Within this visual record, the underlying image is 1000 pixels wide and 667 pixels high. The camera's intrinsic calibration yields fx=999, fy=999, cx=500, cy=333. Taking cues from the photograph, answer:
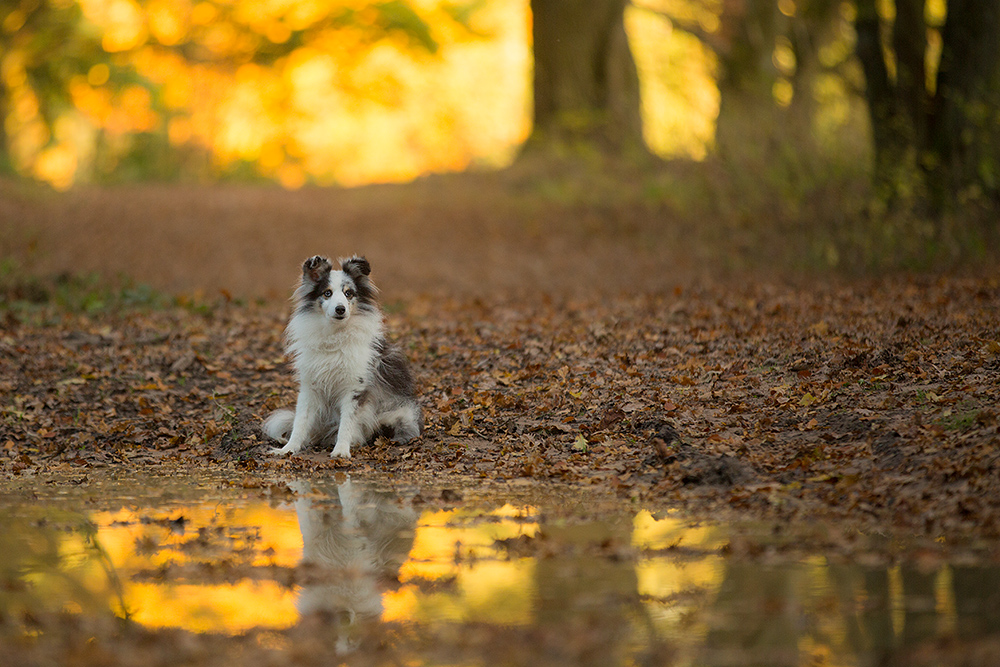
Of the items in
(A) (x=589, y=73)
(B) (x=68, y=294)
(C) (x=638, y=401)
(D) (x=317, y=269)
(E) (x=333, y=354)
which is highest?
(A) (x=589, y=73)

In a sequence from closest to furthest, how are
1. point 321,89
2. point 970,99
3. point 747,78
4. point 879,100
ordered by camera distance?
point 970,99
point 879,100
point 747,78
point 321,89

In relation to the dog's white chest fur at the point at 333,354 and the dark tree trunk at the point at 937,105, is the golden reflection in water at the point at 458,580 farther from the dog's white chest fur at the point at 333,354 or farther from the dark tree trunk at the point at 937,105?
the dark tree trunk at the point at 937,105

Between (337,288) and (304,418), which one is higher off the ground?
(337,288)

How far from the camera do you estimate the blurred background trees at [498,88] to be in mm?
16891

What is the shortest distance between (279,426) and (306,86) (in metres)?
35.3

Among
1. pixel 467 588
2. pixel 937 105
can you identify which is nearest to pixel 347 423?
pixel 467 588

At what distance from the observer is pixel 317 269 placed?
838 cm

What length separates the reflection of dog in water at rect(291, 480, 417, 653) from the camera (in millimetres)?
4688

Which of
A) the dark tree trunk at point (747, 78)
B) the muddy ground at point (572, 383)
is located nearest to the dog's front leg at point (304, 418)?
the muddy ground at point (572, 383)

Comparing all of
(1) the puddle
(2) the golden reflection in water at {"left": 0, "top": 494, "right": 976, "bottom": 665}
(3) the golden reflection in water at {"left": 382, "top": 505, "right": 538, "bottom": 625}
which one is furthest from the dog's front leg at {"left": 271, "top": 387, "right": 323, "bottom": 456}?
(3) the golden reflection in water at {"left": 382, "top": 505, "right": 538, "bottom": 625}

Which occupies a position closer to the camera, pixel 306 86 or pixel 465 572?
pixel 465 572

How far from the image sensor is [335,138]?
1734 inches

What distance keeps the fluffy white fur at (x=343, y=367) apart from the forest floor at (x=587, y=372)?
0.80ft

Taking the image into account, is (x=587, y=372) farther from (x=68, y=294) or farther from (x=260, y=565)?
(x=68, y=294)
